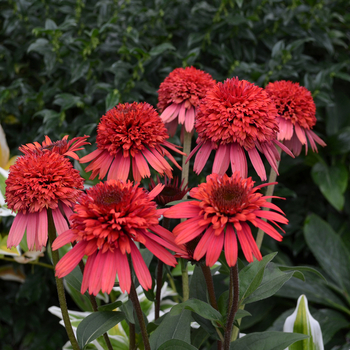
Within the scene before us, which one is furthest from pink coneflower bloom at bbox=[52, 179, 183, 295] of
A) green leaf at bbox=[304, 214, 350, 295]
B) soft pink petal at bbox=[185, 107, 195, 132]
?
→ green leaf at bbox=[304, 214, 350, 295]

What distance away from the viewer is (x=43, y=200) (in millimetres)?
428

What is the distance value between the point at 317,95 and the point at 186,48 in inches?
18.2

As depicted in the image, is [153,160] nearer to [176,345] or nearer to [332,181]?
[176,345]

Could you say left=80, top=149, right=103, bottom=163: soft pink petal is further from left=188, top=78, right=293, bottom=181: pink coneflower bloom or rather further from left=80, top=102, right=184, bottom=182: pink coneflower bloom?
left=188, top=78, right=293, bottom=181: pink coneflower bloom

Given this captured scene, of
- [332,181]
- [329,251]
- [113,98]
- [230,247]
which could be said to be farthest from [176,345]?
[332,181]

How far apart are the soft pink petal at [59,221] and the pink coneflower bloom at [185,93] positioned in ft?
0.81

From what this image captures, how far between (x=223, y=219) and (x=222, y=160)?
0.44ft

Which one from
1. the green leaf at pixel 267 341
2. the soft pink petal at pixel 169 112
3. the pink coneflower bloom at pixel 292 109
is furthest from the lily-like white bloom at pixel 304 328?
the soft pink petal at pixel 169 112

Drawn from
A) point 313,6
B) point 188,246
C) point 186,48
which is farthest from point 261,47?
point 188,246

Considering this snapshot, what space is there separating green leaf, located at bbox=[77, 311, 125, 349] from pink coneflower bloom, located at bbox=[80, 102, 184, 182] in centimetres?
18

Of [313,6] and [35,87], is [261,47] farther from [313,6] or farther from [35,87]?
[35,87]

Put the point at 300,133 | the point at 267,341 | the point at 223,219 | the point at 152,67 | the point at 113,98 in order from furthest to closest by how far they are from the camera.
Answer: the point at 152,67, the point at 113,98, the point at 300,133, the point at 267,341, the point at 223,219

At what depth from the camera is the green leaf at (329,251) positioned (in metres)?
1.16

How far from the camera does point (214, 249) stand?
1.19 feet
